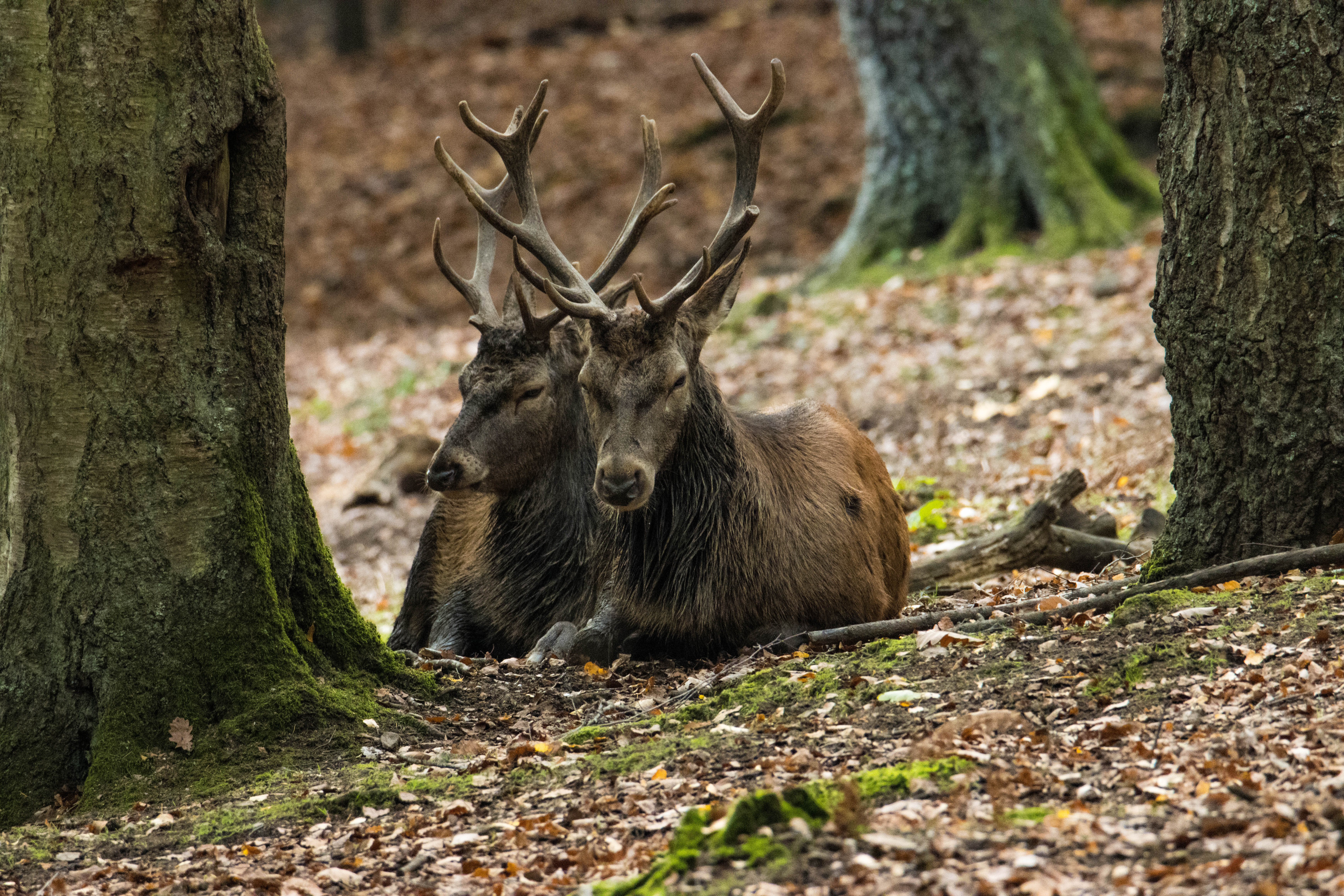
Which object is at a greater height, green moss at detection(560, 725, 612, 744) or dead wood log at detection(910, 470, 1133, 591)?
dead wood log at detection(910, 470, 1133, 591)

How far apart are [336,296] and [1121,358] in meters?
11.5

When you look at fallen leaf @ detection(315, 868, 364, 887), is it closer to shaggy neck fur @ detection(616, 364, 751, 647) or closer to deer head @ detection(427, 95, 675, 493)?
shaggy neck fur @ detection(616, 364, 751, 647)

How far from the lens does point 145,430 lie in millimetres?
4832

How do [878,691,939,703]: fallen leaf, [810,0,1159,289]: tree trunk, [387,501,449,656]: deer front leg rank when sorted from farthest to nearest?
[810,0,1159,289]: tree trunk, [387,501,449,656]: deer front leg, [878,691,939,703]: fallen leaf

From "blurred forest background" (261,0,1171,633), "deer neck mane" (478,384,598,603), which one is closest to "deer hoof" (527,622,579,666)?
"deer neck mane" (478,384,598,603)

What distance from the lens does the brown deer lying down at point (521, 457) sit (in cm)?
715

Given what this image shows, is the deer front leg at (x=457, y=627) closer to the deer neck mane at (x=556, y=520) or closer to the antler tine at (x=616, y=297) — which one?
the deer neck mane at (x=556, y=520)

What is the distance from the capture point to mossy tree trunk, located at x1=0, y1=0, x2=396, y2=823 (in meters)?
4.72

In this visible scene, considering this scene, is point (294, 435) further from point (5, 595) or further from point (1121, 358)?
point (5, 595)

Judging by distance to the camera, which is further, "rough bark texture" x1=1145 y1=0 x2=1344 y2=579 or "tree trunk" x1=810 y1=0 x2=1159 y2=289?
"tree trunk" x1=810 y1=0 x2=1159 y2=289

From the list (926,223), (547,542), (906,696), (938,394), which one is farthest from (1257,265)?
(926,223)

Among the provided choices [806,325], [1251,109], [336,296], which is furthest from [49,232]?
[336,296]

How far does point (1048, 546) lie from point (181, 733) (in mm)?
4412

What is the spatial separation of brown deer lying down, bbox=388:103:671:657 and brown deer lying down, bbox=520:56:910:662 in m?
0.59
